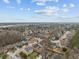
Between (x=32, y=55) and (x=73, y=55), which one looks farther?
(x=32, y=55)

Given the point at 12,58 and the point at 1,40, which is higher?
the point at 12,58

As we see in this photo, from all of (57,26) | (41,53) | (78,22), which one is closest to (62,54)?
(41,53)

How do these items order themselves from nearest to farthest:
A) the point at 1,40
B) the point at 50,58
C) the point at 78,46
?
1. the point at 50,58
2. the point at 78,46
3. the point at 1,40

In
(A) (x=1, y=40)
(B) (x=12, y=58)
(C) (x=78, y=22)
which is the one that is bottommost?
(A) (x=1, y=40)

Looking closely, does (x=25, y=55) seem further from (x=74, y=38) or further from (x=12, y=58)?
(x=74, y=38)

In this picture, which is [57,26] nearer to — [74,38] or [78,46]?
[74,38]

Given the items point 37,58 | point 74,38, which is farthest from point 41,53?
point 74,38

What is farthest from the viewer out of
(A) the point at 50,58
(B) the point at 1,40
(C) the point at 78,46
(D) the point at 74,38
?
(B) the point at 1,40

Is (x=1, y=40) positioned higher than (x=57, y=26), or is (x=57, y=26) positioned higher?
(x=57, y=26)

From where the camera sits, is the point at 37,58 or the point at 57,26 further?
the point at 57,26
